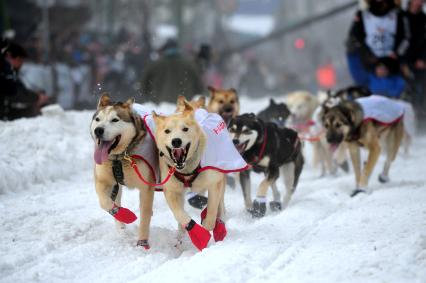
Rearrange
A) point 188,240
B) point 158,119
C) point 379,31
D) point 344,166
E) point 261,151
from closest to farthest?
point 158,119, point 188,240, point 261,151, point 344,166, point 379,31

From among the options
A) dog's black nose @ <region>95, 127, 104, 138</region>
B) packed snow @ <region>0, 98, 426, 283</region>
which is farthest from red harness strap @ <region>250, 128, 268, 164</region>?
dog's black nose @ <region>95, 127, 104, 138</region>

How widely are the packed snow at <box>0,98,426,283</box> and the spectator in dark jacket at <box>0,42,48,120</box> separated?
2.18 feet

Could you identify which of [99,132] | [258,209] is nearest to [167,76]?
[258,209]

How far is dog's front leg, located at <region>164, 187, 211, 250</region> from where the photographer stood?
4.23m

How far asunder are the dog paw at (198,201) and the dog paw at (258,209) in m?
0.47

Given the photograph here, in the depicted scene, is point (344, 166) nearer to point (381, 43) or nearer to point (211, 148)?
point (381, 43)

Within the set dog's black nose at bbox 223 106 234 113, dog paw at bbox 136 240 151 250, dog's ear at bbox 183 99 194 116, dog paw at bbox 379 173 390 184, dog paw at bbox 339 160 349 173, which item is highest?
dog's ear at bbox 183 99 194 116

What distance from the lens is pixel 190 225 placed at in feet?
13.9

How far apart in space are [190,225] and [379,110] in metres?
3.28

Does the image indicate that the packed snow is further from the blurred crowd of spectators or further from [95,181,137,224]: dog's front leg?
the blurred crowd of spectators

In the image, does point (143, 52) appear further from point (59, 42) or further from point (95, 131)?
point (95, 131)

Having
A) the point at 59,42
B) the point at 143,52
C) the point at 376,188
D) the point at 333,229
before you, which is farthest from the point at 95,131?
the point at 143,52

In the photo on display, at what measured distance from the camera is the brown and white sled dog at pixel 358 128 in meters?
6.40

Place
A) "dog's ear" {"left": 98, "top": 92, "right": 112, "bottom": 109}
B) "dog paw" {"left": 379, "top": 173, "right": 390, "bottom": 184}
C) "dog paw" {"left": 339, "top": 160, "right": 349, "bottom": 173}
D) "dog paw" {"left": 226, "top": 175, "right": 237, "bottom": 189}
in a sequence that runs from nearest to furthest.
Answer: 1. "dog's ear" {"left": 98, "top": 92, "right": 112, "bottom": 109}
2. "dog paw" {"left": 226, "top": 175, "right": 237, "bottom": 189}
3. "dog paw" {"left": 379, "top": 173, "right": 390, "bottom": 184}
4. "dog paw" {"left": 339, "top": 160, "right": 349, "bottom": 173}
